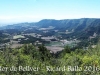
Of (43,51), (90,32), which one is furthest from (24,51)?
(90,32)

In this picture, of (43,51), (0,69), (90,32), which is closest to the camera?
(0,69)

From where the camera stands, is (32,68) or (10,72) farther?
(32,68)

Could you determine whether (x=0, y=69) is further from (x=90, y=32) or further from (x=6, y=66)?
(x=90, y=32)

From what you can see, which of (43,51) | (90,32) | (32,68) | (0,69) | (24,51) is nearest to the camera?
(0,69)

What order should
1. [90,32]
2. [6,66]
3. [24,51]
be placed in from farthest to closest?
[90,32]
[24,51]
[6,66]

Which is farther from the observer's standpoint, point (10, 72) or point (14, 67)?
point (14, 67)

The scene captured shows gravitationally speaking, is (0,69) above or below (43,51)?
above

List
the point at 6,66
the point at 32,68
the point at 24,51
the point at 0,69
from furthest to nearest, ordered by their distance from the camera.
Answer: the point at 24,51, the point at 32,68, the point at 6,66, the point at 0,69

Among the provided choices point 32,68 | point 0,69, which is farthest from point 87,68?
point 0,69

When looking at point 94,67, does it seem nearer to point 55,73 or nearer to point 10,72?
point 55,73
